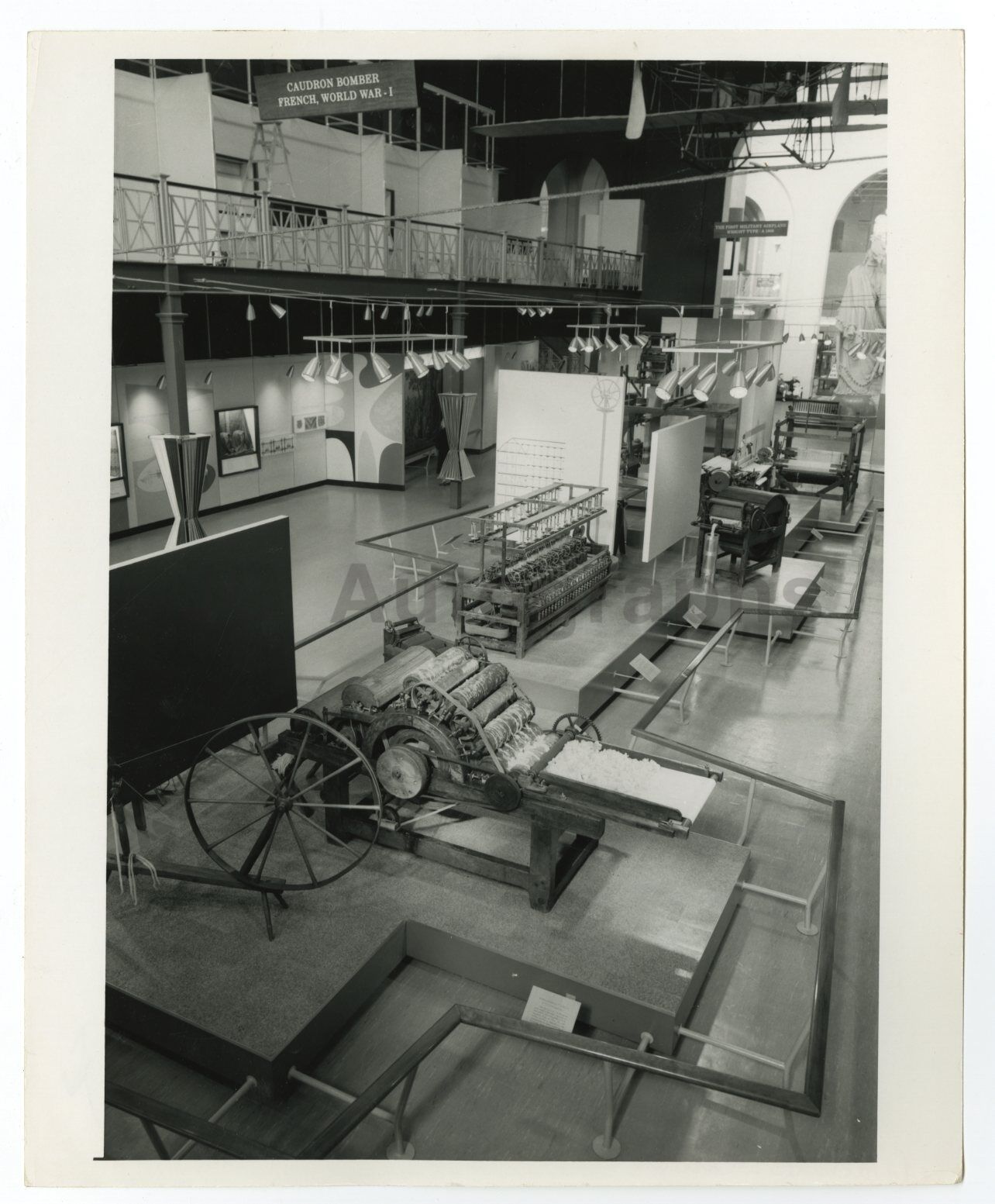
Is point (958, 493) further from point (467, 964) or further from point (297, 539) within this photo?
point (297, 539)

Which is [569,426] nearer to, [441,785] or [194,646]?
[441,785]

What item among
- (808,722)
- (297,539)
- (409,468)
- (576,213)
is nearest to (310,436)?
(409,468)

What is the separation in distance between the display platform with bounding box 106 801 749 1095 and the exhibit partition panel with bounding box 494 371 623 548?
617cm

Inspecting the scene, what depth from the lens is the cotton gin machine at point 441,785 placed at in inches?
196

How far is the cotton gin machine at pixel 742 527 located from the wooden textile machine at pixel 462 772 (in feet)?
19.4

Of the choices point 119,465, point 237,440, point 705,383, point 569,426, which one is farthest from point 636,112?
point 237,440

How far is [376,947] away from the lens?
15.2ft

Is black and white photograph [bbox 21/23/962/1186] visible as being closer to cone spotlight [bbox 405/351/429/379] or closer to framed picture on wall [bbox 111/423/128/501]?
framed picture on wall [bbox 111/423/128/501]

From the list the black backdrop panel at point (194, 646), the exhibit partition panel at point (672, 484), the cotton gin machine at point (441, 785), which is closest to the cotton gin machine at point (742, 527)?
the exhibit partition panel at point (672, 484)

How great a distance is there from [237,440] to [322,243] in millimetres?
3761

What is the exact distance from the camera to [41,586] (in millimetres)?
3291

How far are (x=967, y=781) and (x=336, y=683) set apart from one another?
20.2 ft

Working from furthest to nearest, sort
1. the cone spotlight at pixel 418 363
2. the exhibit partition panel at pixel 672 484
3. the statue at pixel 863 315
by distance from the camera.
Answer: the cone spotlight at pixel 418 363 < the exhibit partition panel at pixel 672 484 < the statue at pixel 863 315

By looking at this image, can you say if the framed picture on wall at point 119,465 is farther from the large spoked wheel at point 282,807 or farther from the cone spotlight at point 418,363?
the large spoked wheel at point 282,807
